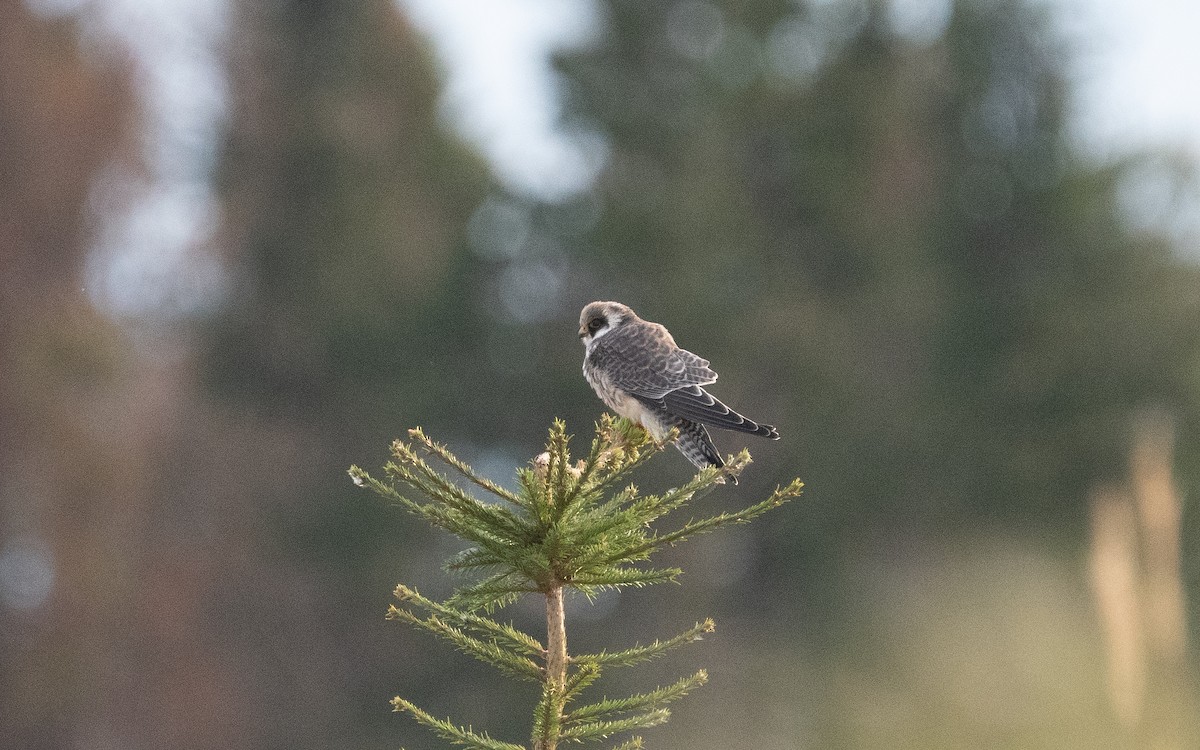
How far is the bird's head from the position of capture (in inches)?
201

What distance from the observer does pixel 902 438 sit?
20844 millimetres

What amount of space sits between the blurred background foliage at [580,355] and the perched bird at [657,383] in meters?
13.3

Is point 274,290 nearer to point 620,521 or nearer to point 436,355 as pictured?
point 436,355

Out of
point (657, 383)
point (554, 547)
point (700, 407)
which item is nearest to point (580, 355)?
point (657, 383)

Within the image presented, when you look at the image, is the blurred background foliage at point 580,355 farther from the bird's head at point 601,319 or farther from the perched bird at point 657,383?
the perched bird at point 657,383

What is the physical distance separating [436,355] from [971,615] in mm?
8353

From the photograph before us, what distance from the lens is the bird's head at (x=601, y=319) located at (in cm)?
509

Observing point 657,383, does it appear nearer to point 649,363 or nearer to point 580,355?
point 649,363

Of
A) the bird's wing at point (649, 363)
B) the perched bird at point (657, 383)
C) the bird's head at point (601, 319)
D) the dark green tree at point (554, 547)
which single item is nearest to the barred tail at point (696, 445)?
the perched bird at point (657, 383)

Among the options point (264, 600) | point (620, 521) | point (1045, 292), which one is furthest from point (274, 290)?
point (620, 521)

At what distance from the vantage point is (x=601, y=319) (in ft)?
17.0

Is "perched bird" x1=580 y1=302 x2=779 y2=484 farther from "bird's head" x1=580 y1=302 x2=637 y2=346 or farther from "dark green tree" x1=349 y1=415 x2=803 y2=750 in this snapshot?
"dark green tree" x1=349 y1=415 x2=803 y2=750

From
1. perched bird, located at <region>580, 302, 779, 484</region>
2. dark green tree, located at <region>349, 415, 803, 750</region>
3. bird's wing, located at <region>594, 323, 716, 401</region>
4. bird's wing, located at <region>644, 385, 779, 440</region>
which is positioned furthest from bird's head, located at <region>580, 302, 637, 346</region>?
dark green tree, located at <region>349, 415, 803, 750</region>

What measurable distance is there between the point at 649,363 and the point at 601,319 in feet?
2.22
